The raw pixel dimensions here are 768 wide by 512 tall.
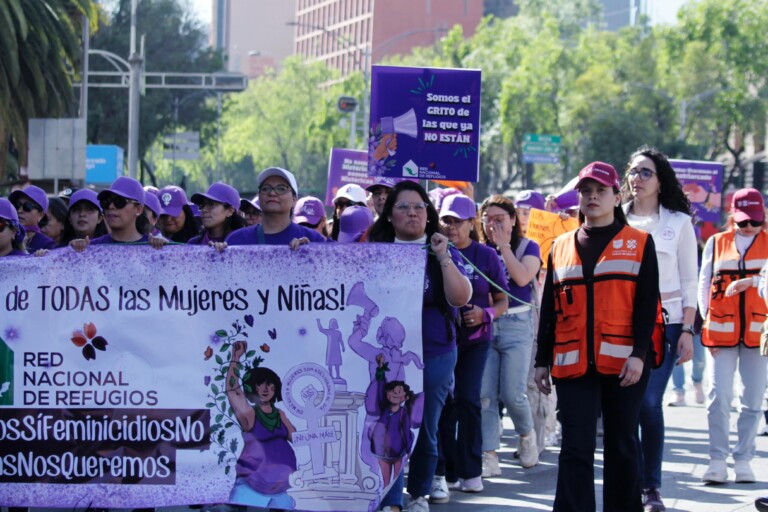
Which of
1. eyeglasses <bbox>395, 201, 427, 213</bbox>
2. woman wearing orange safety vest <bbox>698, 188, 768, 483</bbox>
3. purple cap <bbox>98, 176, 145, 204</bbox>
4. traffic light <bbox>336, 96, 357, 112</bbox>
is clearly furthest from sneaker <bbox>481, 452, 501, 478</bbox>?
traffic light <bbox>336, 96, 357, 112</bbox>

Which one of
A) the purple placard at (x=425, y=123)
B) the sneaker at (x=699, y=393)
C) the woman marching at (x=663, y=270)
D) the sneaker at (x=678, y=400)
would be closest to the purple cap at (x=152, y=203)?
the purple placard at (x=425, y=123)

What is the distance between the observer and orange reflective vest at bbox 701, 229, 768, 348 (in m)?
9.08

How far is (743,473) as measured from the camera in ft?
30.0

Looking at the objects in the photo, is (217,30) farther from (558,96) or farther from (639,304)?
(639,304)

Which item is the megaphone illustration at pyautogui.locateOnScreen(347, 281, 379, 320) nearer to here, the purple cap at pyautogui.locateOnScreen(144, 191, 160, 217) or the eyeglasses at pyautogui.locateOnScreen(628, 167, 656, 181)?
the eyeglasses at pyautogui.locateOnScreen(628, 167, 656, 181)

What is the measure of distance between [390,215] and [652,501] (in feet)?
7.11

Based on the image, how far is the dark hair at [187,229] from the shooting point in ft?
32.4

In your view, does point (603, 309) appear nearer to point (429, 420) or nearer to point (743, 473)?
point (429, 420)

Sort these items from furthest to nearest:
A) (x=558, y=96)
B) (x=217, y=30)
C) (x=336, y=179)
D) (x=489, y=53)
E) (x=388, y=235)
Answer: (x=217, y=30) < (x=489, y=53) < (x=558, y=96) < (x=336, y=179) < (x=388, y=235)

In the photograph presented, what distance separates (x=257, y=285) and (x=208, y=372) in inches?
19.3

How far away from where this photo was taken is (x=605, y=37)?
71.6 meters

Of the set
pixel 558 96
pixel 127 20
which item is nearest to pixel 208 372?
pixel 127 20

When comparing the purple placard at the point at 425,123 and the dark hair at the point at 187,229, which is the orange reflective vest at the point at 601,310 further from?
the dark hair at the point at 187,229

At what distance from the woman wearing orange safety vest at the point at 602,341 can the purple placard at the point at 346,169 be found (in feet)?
33.3
